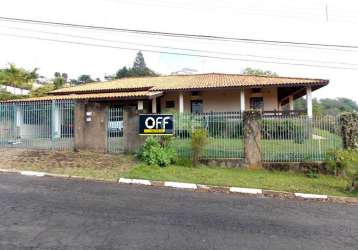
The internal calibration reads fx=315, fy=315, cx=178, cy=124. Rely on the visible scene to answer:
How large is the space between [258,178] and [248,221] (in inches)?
178

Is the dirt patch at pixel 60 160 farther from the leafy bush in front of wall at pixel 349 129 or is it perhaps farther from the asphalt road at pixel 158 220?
the leafy bush in front of wall at pixel 349 129

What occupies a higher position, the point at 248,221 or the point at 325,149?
the point at 325,149

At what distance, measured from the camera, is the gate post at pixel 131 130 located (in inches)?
480

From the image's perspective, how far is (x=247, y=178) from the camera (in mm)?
9930

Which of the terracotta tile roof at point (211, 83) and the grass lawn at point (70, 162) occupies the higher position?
the terracotta tile roof at point (211, 83)

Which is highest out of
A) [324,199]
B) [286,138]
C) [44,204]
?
[286,138]

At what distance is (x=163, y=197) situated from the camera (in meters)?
7.34

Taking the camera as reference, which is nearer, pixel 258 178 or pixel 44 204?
pixel 44 204

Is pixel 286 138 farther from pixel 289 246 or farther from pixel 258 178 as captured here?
pixel 289 246

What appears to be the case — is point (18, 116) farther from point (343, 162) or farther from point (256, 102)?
point (256, 102)

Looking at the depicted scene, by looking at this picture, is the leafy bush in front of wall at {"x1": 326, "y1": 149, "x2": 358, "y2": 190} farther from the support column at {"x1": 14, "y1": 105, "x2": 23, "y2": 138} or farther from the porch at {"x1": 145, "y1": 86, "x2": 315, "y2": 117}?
the support column at {"x1": 14, "y1": 105, "x2": 23, "y2": 138}

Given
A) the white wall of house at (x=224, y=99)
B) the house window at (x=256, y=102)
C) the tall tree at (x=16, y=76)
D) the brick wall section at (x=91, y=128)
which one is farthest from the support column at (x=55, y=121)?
the tall tree at (x=16, y=76)

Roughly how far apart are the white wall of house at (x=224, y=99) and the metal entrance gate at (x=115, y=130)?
→ 9495 mm

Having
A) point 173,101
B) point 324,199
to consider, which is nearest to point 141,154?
point 324,199
